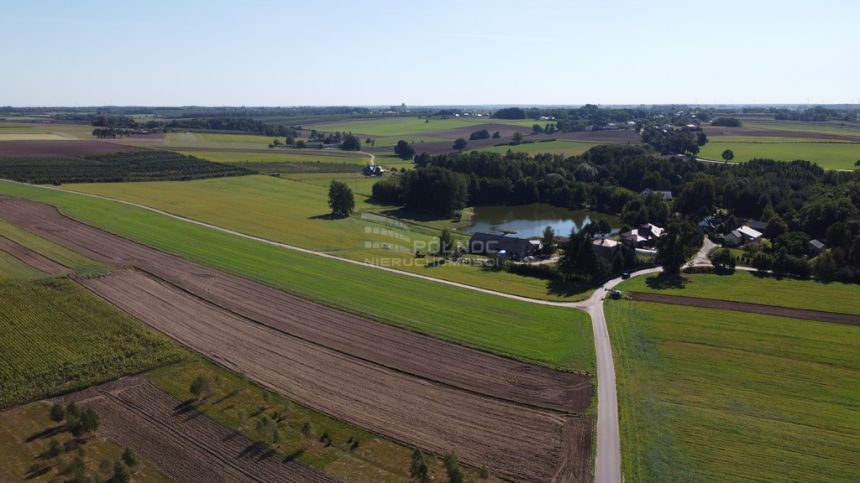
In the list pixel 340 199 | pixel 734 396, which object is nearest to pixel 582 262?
pixel 734 396

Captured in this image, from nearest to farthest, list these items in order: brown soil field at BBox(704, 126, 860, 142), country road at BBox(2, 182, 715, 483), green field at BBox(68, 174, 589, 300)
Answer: country road at BBox(2, 182, 715, 483), green field at BBox(68, 174, 589, 300), brown soil field at BBox(704, 126, 860, 142)

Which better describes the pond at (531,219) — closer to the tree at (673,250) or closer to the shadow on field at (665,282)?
the tree at (673,250)

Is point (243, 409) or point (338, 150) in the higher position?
point (338, 150)

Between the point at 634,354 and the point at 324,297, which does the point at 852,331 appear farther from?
the point at 324,297

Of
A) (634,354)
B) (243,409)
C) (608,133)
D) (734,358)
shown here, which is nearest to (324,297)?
(243,409)

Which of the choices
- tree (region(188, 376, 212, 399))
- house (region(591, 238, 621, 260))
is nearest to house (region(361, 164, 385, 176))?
house (region(591, 238, 621, 260))

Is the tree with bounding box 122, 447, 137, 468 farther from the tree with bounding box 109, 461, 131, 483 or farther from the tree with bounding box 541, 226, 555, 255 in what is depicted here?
the tree with bounding box 541, 226, 555, 255

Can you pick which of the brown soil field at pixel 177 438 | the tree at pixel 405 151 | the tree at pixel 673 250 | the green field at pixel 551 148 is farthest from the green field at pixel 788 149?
the brown soil field at pixel 177 438
